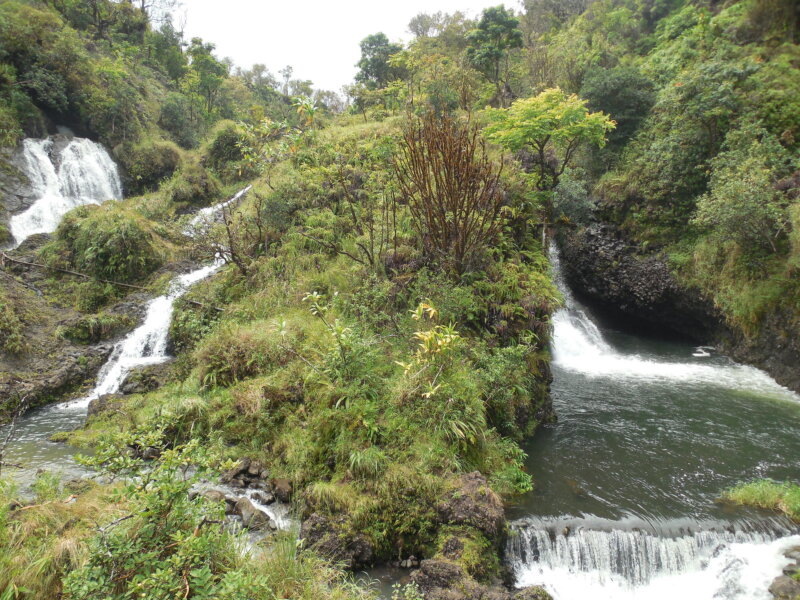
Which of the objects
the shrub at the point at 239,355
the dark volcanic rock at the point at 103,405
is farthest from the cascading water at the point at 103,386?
the shrub at the point at 239,355

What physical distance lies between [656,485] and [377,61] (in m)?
24.9

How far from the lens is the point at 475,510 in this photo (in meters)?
5.16

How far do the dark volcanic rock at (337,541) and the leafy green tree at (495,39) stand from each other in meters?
18.9

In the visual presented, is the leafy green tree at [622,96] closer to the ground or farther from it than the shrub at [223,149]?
closer to the ground

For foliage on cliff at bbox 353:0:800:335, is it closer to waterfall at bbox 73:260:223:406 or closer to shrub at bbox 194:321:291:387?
shrub at bbox 194:321:291:387

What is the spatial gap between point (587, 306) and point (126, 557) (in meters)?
15.3

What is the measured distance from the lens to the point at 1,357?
9625 mm

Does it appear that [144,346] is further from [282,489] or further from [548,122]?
[548,122]

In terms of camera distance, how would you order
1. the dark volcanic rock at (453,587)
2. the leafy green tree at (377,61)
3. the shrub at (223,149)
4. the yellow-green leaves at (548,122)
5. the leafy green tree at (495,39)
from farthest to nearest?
the leafy green tree at (377,61), the shrub at (223,149), the leafy green tree at (495,39), the yellow-green leaves at (548,122), the dark volcanic rock at (453,587)

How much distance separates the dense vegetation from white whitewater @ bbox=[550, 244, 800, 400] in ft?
5.01

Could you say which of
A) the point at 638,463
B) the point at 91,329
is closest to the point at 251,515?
the point at 638,463

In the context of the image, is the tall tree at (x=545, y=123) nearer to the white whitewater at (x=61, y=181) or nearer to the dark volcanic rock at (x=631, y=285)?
the dark volcanic rock at (x=631, y=285)

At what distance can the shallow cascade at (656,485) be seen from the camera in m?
→ 5.35

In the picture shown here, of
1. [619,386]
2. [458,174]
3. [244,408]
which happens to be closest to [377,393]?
[244,408]
